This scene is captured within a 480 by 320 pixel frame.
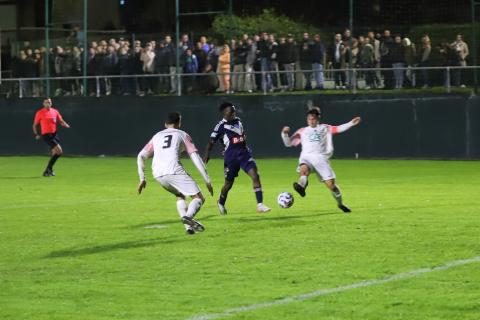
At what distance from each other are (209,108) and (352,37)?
17.7 ft

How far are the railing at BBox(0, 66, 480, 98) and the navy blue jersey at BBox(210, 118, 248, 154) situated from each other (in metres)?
15.2

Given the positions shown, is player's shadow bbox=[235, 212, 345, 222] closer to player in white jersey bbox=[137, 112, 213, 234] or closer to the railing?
player in white jersey bbox=[137, 112, 213, 234]

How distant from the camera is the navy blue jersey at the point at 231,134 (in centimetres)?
1880

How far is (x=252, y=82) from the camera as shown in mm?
36281

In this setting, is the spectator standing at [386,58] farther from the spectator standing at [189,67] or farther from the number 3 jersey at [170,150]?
the number 3 jersey at [170,150]

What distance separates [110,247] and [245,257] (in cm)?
214

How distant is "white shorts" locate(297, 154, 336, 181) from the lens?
60.5 feet

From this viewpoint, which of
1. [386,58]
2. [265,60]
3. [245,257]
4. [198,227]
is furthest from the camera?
[265,60]

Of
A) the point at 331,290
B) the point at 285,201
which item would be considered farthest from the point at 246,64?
the point at 331,290

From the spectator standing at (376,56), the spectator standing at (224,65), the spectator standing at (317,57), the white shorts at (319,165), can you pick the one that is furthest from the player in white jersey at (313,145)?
the spectator standing at (224,65)

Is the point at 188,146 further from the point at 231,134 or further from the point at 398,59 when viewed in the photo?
the point at 398,59

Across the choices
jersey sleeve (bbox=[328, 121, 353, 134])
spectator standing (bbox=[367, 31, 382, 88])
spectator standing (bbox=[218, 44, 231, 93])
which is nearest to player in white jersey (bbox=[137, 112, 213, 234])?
jersey sleeve (bbox=[328, 121, 353, 134])

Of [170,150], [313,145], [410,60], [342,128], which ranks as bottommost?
[313,145]

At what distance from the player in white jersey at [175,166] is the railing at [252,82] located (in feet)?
62.1
